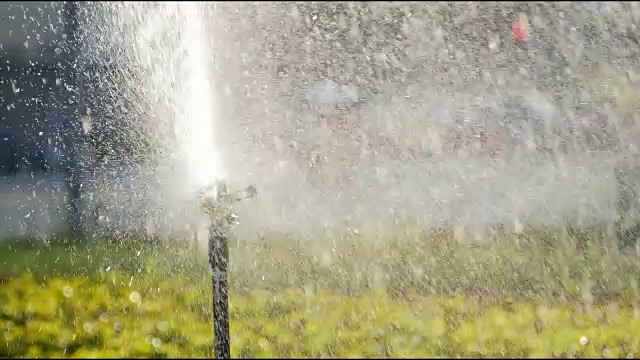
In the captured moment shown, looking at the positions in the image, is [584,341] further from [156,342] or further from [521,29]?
[521,29]

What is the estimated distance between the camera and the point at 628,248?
510cm

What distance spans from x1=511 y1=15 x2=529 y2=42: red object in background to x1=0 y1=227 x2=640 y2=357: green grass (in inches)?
95.6

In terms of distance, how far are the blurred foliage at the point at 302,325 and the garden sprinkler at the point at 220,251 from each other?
1.05 ft

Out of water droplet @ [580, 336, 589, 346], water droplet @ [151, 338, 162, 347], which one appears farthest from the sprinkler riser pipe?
water droplet @ [580, 336, 589, 346]

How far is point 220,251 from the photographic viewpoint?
9.60 ft

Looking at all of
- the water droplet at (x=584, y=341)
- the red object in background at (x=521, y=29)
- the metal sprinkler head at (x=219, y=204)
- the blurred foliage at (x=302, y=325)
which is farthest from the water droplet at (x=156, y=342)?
the red object in background at (x=521, y=29)

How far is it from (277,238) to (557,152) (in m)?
3.07

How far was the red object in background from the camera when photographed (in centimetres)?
684

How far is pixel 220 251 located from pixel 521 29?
4.96m

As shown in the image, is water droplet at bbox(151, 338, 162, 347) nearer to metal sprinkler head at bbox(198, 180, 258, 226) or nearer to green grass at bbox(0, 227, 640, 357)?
green grass at bbox(0, 227, 640, 357)

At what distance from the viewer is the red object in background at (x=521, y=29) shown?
22.4ft

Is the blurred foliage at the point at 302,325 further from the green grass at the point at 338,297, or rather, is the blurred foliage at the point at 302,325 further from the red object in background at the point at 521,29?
the red object in background at the point at 521,29

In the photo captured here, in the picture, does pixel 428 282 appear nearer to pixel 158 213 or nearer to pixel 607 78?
pixel 158 213

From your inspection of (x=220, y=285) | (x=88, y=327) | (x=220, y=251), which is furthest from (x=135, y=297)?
(x=220, y=251)
